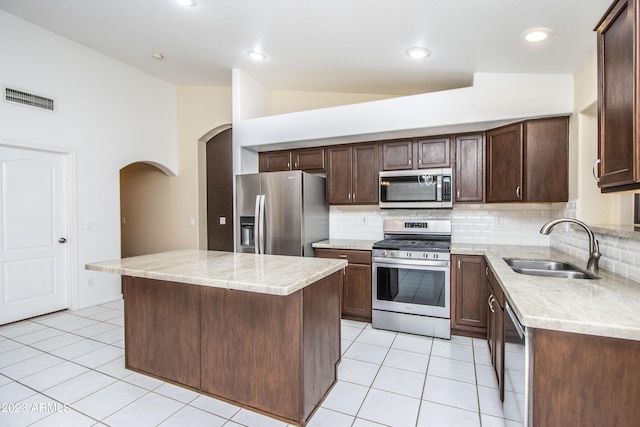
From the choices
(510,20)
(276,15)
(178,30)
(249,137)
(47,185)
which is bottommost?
(47,185)

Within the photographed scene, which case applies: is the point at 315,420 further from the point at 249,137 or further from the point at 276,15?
the point at 249,137

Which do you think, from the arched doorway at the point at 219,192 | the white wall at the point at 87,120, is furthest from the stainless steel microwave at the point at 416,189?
the white wall at the point at 87,120

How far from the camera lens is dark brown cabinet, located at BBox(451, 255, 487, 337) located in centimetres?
310

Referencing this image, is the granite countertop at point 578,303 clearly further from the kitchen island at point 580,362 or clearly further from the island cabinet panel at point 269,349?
the island cabinet panel at point 269,349

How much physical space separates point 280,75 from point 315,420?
364 centimetres

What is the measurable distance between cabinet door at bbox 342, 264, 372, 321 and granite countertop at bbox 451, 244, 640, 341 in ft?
5.21

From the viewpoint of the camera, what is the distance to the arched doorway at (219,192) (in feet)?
18.2

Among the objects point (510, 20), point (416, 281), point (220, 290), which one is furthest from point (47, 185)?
point (510, 20)

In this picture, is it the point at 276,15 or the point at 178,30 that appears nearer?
the point at 276,15

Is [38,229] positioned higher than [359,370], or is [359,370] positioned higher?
[38,229]

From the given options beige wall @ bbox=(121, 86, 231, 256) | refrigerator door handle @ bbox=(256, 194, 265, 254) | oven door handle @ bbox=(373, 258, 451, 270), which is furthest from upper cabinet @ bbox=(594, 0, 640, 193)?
beige wall @ bbox=(121, 86, 231, 256)

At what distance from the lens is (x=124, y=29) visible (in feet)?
11.4

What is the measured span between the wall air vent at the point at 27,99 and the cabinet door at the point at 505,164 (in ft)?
16.3

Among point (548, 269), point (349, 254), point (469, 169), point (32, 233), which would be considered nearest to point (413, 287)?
point (349, 254)
